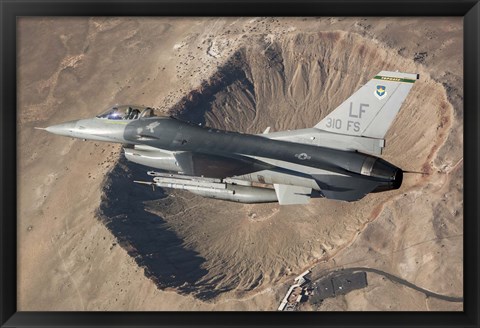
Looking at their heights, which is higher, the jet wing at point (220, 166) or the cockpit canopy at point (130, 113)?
the cockpit canopy at point (130, 113)

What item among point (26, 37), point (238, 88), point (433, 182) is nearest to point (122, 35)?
point (26, 37)

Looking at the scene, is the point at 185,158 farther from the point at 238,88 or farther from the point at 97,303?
the point at 238,88

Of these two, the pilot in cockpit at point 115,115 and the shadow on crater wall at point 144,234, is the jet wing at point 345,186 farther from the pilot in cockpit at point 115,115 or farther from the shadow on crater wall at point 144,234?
the shadow on crater wall at point 144,234

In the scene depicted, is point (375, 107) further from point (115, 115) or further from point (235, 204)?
point (235, 204)

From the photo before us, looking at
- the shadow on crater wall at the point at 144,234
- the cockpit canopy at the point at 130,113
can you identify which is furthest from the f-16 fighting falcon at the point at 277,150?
the shadow on crater wall at the point at 144,234

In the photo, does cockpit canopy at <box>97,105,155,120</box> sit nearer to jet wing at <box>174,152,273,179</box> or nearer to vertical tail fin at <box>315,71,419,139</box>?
jet wing at <box>174,152,273,179</box>

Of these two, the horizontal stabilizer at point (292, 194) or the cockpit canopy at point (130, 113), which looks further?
the cockpit canopy at point (130, 113)
